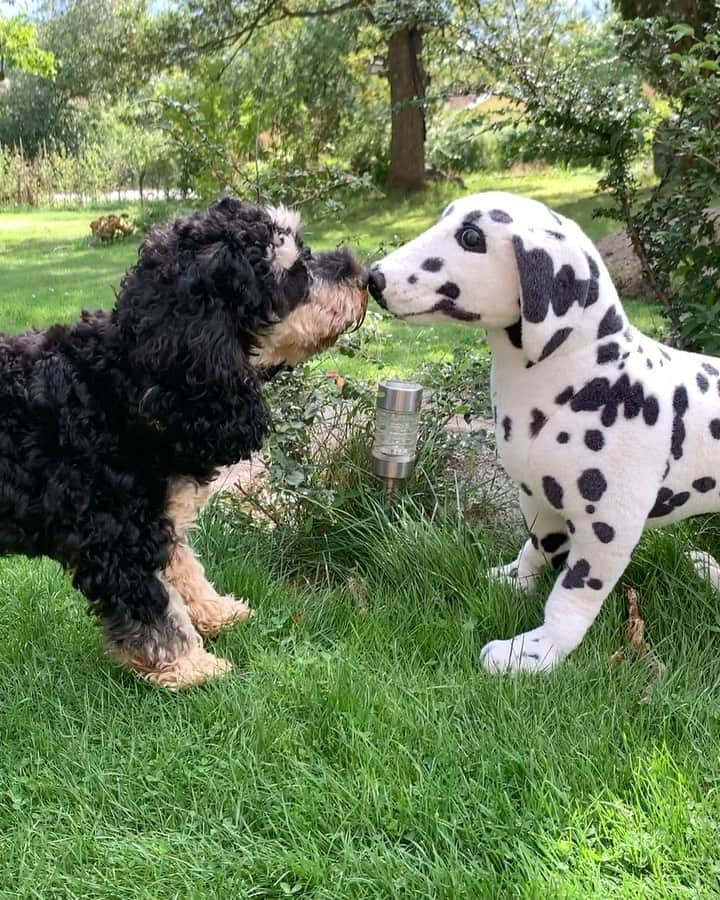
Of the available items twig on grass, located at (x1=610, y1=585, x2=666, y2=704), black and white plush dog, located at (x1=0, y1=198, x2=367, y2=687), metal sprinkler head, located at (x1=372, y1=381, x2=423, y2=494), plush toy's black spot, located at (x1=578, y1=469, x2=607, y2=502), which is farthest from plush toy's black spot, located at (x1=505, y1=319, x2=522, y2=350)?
twig on grass, located at (x1=610, y1=585, x2=666, y2=704)

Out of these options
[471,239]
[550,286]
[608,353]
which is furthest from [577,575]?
[471,239]

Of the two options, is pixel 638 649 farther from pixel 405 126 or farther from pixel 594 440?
pixel 405 126

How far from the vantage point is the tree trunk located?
17.0 metres

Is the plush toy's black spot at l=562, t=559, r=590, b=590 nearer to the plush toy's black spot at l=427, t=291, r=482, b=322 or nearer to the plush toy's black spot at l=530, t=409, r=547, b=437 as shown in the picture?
the plush toy's black spot at l=530, t=409, r=547, b=437

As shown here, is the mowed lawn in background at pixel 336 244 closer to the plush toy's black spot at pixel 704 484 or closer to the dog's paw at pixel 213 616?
the dog's paw at pixel 213 616

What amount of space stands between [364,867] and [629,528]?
1.31 metres

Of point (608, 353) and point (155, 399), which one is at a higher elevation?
point (608, 353)

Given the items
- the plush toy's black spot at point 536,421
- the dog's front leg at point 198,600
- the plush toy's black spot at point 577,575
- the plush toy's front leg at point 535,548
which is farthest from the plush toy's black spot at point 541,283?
the dog's front leg at point 198,600

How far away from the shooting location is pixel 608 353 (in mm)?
2439

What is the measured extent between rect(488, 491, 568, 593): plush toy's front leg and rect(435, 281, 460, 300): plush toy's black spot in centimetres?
80

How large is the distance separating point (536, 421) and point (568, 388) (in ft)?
0.49

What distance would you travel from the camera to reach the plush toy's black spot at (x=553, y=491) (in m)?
2.50

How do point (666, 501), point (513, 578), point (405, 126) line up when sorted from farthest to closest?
1. point (405, 126)
2. point (513, 578)
3. point (666, 501)

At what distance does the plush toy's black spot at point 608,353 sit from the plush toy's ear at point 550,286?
147mm
